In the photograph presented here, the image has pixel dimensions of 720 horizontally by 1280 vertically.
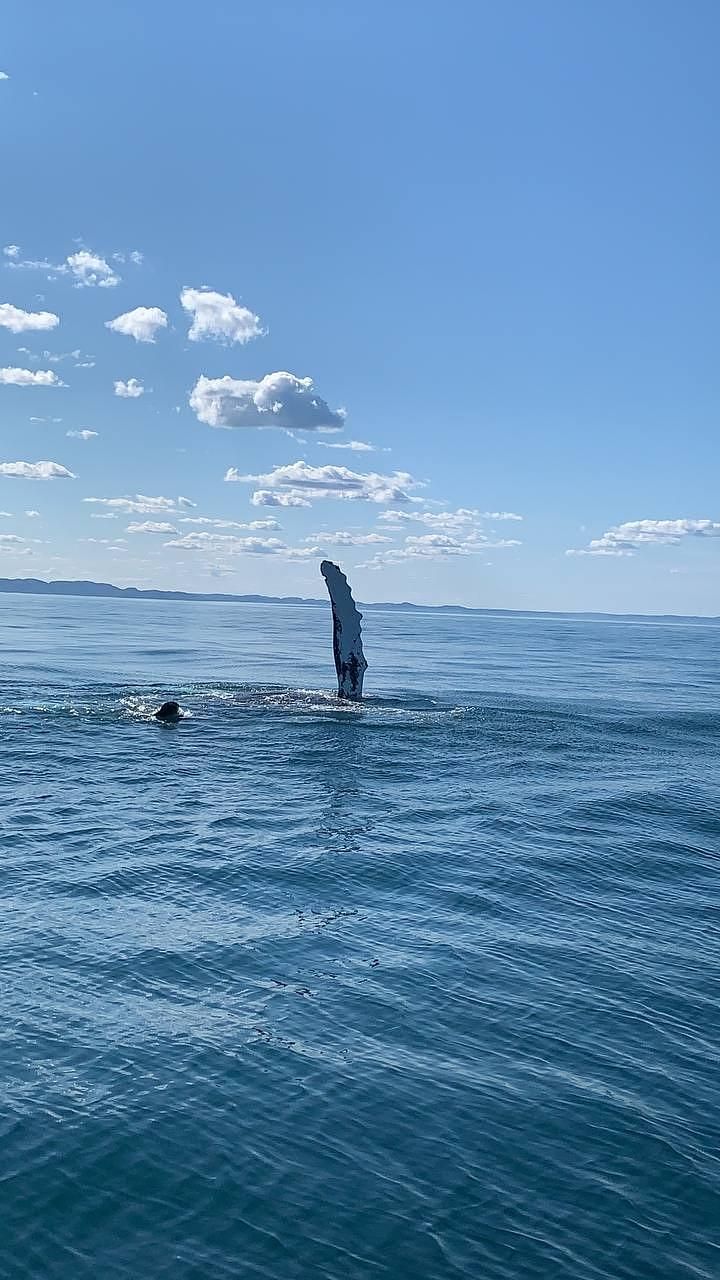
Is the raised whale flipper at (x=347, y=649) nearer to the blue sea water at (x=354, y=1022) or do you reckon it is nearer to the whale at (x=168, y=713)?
the whale at (x=168, y=713)

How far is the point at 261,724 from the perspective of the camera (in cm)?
4816

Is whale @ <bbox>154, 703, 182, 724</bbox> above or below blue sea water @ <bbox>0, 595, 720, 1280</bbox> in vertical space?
above

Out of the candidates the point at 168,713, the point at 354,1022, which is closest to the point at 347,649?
the point at 168,713

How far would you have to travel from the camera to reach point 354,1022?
1642cm

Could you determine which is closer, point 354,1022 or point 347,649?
point 354,1022

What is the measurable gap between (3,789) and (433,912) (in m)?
18.6

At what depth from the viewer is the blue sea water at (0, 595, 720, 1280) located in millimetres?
11289

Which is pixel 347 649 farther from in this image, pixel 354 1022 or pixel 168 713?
pixel 354 1022

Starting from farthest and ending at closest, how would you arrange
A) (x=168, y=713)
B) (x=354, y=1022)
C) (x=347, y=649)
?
(x=347, y=649)
(x=168, y=713)
(x=354, y=1022)

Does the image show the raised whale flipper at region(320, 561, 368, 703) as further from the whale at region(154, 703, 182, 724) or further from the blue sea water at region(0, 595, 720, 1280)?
the blue sea water at region(0, 595, 720, 1280)

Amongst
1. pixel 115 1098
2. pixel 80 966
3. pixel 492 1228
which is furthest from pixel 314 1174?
pixel 80 966

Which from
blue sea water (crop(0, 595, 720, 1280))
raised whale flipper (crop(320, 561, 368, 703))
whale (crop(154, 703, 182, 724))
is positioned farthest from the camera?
raised whale flipper (crop(320, 561, 368, 703))

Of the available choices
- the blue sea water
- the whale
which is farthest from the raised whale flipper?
the blue sea water

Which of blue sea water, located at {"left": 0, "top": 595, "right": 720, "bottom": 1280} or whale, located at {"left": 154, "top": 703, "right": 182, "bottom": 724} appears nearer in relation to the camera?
blue sea water, located at {"left": 0, "top": 595, "right": 720, "bottom": 1280}
